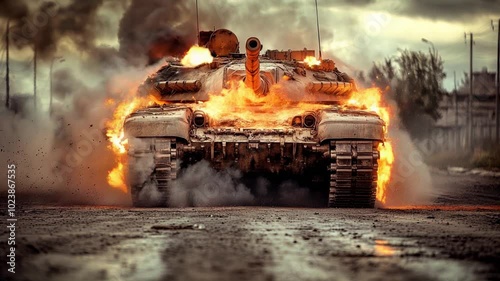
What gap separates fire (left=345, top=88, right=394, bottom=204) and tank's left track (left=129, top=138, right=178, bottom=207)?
10.6ft

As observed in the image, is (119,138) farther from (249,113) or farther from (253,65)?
(253,65)

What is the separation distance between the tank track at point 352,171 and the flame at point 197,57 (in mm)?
4130

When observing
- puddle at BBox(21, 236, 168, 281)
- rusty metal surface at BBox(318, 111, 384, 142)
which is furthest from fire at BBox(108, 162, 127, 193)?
puddle at BBox(21, 236, 168, 281)

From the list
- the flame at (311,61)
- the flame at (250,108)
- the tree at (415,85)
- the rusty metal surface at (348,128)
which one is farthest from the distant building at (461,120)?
the rusty metal surface at (348,128)

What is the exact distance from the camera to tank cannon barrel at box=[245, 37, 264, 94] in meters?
13.0

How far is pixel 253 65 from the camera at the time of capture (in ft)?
44.6

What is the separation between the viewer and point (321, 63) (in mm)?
16281

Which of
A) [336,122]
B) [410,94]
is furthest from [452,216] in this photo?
[410,94]

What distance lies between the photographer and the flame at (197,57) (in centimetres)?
1610

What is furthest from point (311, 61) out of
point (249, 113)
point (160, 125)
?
point (160, 125)

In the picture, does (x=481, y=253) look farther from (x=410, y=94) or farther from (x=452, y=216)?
(x=410, y=94)

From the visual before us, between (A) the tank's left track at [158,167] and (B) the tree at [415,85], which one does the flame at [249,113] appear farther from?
(B) the tree at [415,85]

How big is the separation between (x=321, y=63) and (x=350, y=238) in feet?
30.4

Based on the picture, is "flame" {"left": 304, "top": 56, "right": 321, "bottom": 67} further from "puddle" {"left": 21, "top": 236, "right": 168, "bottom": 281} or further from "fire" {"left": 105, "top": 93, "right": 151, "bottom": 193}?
"puddle" {"left": 21, "top": 236, "right": 168, "bottom": 281}
